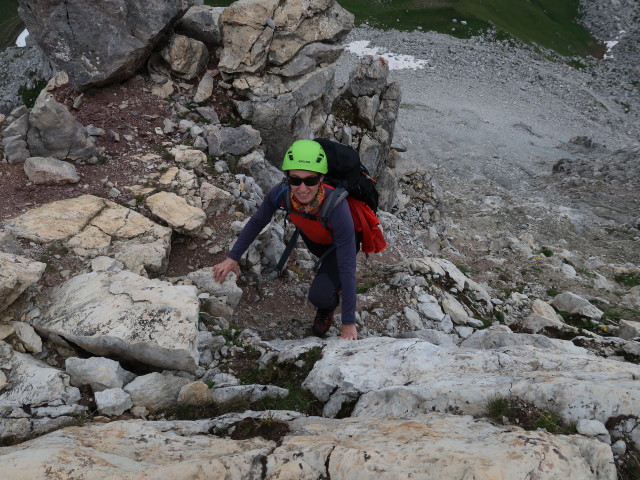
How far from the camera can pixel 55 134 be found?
10.0 metres

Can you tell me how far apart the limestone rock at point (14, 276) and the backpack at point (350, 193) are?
3.67m

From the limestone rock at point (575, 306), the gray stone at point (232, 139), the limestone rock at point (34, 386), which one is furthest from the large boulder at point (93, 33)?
the limestone rock at point (575, 306)

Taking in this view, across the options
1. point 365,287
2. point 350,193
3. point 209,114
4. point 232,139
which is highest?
point 350,193

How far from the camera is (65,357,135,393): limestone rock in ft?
17.6

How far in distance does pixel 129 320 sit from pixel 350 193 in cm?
389

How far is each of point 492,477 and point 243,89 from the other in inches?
521

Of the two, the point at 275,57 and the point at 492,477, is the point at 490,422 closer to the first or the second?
the point at 492,477

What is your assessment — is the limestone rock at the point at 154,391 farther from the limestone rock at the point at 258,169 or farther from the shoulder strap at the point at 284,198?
the limestone rock at the point at 258,169

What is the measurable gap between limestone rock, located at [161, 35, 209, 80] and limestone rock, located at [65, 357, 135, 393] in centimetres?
1081

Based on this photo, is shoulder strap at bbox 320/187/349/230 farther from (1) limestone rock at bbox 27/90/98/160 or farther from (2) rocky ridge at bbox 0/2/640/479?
(1) limestone rock at bbox 27/90/98/160

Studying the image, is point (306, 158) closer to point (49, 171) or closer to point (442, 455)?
point (442, 455)

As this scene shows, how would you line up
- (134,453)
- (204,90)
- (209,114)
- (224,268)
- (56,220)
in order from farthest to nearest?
(204,90), (209,114), (56,220), (224,268), (134,453)

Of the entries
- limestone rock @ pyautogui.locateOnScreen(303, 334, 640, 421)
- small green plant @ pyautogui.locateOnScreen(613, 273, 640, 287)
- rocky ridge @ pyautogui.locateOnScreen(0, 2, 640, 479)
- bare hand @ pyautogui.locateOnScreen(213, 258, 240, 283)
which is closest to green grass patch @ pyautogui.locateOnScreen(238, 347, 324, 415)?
rocky ridge @ pyautogui.locateOnScreen(0, 2, 640, 479)

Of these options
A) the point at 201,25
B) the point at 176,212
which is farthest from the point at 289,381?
the point at 201,25
